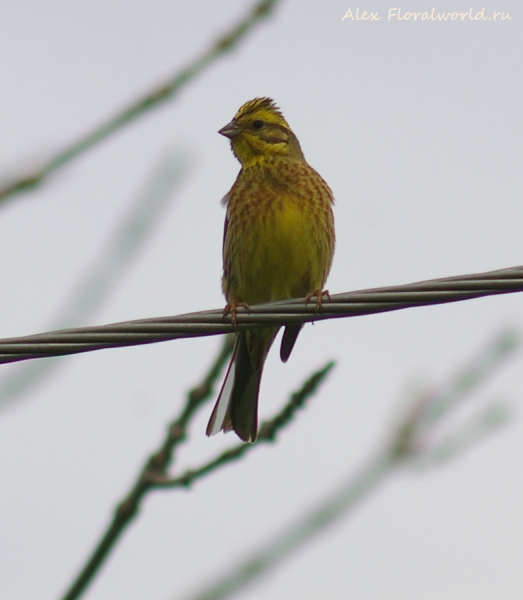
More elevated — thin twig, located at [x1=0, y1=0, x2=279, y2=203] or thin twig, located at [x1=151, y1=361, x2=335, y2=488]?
thin twig, located at [x1=0, y1=0, x2=279, y2=203]

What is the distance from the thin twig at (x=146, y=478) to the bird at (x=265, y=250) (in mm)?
2899

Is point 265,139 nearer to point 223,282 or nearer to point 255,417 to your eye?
point 223,282

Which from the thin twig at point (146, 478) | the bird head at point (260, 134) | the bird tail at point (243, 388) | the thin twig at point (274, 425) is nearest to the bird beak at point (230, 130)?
the bird head at point (260, 134)

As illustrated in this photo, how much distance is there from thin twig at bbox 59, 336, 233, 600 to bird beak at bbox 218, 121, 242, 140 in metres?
4.09

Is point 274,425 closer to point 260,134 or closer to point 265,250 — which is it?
point 265,250

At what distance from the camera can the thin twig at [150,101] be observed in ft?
8.20

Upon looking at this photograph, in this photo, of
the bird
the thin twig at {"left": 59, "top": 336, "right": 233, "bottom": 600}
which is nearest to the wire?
the thin twig at {"left": 59, "top": 336, "right": 233, "bottom": 600}

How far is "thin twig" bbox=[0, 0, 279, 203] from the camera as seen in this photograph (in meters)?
2.50

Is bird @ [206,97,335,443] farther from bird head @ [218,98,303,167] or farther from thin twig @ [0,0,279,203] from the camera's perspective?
thin twig @ [0,0,279,203]

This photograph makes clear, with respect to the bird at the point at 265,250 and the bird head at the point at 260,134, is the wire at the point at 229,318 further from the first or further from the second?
the bird head at the point at 260,134

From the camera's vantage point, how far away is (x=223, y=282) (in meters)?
6.13

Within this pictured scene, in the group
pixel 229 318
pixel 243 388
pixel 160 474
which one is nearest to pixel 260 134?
pixel 243 388

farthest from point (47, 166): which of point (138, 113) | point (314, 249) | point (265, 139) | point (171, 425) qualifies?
point (265, 139)

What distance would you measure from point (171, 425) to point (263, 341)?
12.1ft
